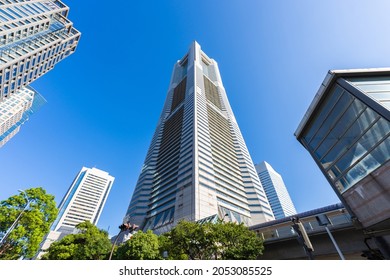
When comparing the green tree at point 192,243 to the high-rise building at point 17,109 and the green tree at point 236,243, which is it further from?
the high-rise building at point 17,109

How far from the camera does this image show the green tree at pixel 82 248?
66.7 feet

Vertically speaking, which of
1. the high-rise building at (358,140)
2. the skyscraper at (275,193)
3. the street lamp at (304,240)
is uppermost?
the skyscraper at (275,193)

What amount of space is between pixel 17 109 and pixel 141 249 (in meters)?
97.0

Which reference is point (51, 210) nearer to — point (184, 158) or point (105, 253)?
point (105, 253)

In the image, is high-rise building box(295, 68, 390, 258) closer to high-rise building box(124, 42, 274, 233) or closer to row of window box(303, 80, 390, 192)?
row of window box(303, 80, 390, 192)

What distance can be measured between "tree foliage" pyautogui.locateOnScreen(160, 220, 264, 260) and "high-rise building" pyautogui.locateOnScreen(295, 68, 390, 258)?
32.8 feet

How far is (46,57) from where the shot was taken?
170ft

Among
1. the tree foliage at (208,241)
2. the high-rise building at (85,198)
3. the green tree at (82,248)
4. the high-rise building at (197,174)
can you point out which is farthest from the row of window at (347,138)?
the high-rise building at (85,198)

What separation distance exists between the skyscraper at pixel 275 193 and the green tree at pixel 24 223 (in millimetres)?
143899

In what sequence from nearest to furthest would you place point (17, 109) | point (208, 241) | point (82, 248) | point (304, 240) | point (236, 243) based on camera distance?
1. point (304, 240)
2. point (236, 243)
3. point (208, 241)
4. point (82, 248)
5. point (17, 109)

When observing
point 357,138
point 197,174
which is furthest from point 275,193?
point 357,138

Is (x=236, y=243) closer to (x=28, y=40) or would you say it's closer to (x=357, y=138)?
(x=357, y=138)

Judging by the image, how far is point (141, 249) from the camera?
61.4 ft

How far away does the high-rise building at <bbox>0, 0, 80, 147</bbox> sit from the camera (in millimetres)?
36750
